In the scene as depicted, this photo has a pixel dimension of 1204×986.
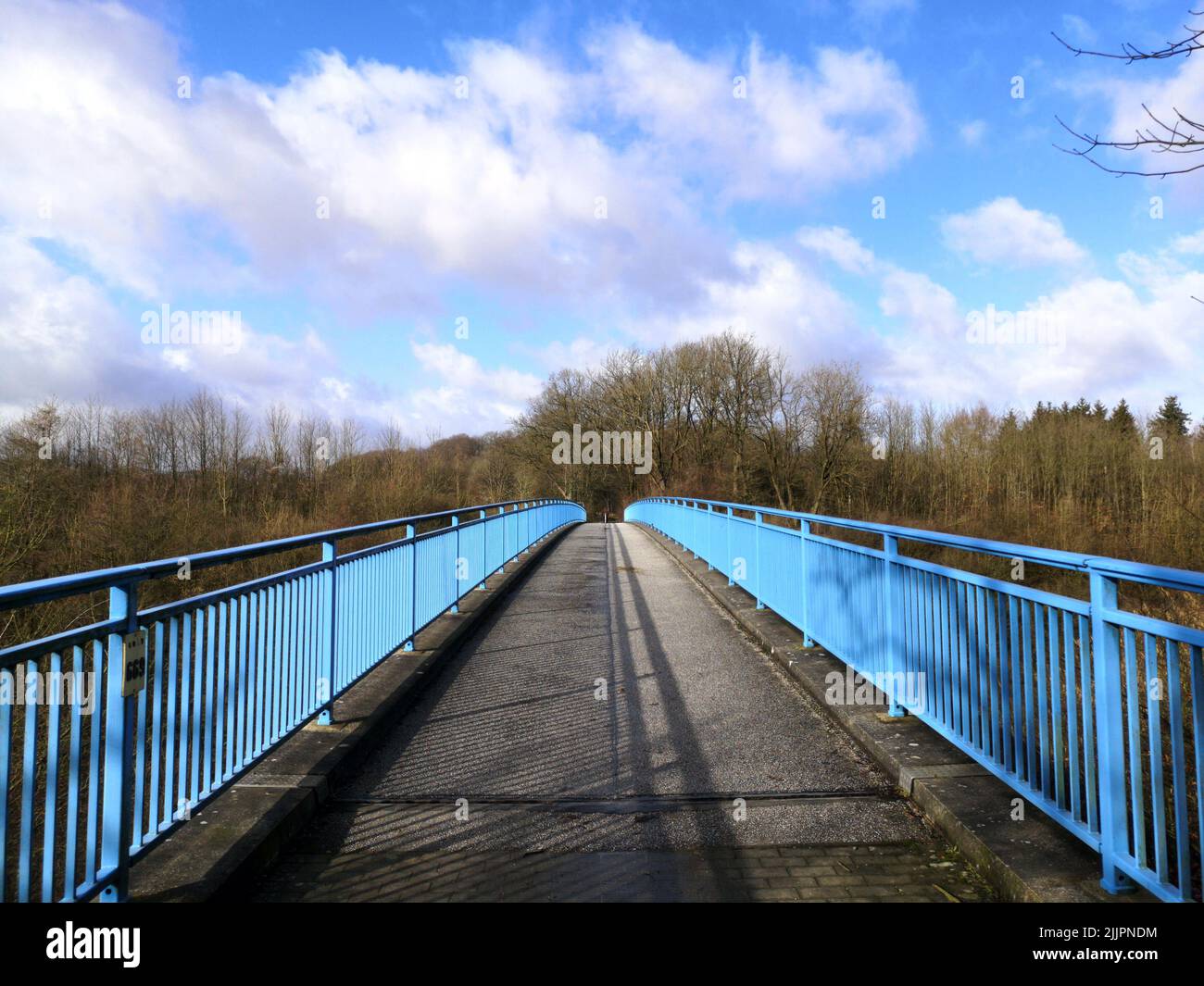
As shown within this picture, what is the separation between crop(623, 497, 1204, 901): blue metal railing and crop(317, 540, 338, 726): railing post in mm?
3269

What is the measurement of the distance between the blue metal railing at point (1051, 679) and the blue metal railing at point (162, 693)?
10.3 feet

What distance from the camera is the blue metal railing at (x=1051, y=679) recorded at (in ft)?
→ 7.55

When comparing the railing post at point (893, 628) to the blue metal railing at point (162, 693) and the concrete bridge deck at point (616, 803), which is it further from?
the blue metal railing at point (162, 693)

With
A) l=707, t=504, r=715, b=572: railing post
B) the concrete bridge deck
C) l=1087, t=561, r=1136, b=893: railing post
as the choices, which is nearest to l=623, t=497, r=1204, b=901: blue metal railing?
l=1087, t=561, r=1136, b=893: railing post

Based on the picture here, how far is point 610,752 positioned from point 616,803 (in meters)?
0.71

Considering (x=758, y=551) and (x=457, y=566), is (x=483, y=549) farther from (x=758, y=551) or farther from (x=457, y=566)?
(x=758, y=551)

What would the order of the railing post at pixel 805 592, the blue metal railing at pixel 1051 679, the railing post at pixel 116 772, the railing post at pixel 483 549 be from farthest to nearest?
the railing post at pixel 483 549
the railing post at pixel 805 592
the railing post at pixel 116 772
the blue metal railing at pixel 1051 679

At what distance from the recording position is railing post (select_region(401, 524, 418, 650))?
21.1 ft

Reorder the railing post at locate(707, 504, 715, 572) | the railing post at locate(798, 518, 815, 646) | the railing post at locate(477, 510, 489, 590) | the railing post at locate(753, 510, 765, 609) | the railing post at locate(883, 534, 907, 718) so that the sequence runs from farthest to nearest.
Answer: the railing post at locate(707, 504, 715, 572) → the railing post at locate(477, 510, 489, 590) → the railing post at locate(753, 510, 765, 609) → the railing post at locate(798, 518, 815, 646) → the railing post at locate(883, 534, 907, 718)

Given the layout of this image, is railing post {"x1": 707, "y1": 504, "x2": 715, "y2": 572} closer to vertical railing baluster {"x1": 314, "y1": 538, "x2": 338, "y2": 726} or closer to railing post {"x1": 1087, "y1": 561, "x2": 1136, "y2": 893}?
vertical railing baluster {"x1": 314, "y1": 538, "x2": 338, "y2": 726}

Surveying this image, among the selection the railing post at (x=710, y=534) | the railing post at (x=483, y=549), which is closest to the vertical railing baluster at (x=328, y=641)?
the railing post at (x=483, y=549)
